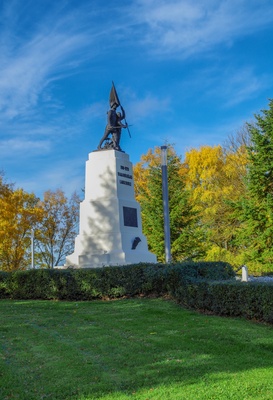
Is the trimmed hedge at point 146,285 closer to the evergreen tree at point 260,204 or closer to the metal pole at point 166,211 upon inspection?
the metal pole at point 166,211

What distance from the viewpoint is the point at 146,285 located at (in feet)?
39.0

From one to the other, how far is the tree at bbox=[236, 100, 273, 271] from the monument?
19.6ft

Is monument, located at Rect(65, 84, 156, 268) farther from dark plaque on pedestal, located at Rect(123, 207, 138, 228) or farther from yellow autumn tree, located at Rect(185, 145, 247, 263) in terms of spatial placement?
yellow autumn tree, located at Rect(185, 145, 247, 263)

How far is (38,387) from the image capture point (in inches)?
186

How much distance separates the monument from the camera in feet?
53.4

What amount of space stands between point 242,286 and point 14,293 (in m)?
7.45

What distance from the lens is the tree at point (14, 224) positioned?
1051 inches

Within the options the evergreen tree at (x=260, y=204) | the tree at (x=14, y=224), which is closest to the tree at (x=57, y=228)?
the tree at (x=14, y=224)

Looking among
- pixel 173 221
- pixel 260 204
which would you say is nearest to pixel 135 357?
pixel 260 204

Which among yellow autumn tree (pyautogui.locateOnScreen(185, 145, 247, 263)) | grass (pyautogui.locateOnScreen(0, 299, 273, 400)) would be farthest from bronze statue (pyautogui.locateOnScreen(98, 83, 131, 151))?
grass (pyautogui.locateOnScreen(0, 299, 273, 400))

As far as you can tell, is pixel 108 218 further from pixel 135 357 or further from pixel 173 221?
pixel 135 357

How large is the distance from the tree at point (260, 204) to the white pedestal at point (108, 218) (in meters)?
5.96

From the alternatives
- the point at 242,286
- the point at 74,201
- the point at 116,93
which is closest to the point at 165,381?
the point at 242,286

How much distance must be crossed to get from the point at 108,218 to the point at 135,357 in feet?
36.4
